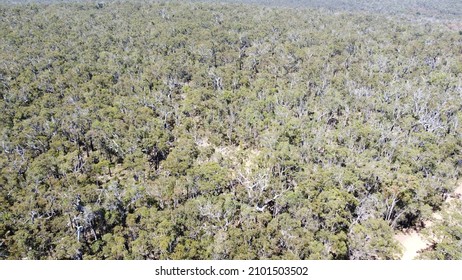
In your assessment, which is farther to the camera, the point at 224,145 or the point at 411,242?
the point at 224,145

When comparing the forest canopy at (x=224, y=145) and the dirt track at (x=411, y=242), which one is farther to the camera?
the dirt track at (x=411, y=242)

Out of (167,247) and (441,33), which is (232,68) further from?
(441,33)

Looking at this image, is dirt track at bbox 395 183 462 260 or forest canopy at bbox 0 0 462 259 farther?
dirt track at bbox 395 183 462 260

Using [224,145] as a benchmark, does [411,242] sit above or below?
below

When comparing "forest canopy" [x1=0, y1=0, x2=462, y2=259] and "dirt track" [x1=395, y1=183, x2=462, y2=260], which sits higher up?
"forest canopy" [x1=0, y1=0, x2=462, y2=259]

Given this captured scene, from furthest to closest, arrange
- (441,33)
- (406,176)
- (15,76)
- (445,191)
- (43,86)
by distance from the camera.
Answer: (441,33) → (15,76) → (43,86) → (445,191) → (406,176)

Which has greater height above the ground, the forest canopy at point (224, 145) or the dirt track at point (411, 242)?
the forest canopy at point (224, 145)

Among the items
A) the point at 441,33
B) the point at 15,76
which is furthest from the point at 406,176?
the point at 441,33

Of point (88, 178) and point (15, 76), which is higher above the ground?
Result: point (15, 76)
